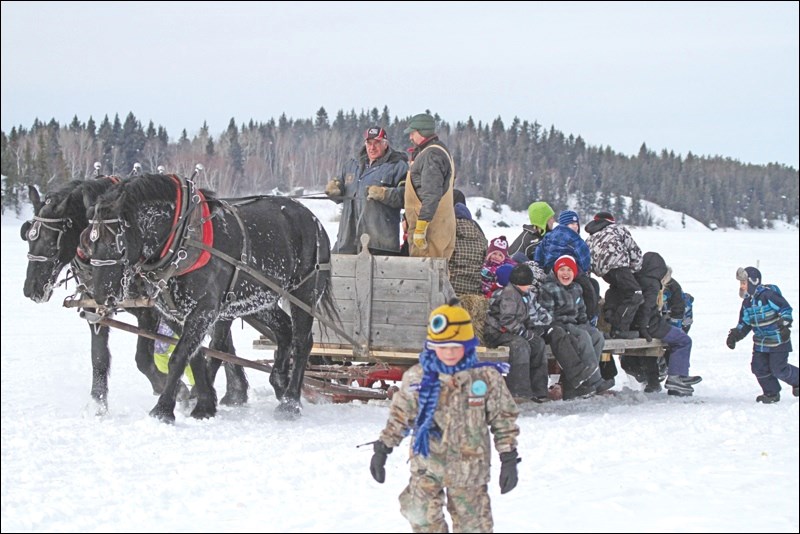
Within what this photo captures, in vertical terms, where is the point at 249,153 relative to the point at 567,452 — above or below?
above

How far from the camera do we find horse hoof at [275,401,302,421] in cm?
756

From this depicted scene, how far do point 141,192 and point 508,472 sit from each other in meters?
4.08

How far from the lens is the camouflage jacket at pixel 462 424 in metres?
4.08

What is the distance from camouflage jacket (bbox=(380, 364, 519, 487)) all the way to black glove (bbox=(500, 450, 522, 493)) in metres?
0.05

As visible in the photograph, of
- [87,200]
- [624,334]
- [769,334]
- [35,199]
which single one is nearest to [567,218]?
[624,334]

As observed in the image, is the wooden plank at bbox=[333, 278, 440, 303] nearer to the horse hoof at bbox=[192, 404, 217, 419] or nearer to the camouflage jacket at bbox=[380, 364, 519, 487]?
the horse hoof at bbox=[192, 404, 217, 419]

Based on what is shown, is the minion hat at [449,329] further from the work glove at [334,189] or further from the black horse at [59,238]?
the work glove at [334,189]

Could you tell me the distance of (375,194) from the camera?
8.45 meters

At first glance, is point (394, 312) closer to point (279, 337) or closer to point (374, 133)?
point (279, 337)

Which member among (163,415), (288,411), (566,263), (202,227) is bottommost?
(288,411)

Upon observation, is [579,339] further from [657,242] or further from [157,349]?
[657,242]

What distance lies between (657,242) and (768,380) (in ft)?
112

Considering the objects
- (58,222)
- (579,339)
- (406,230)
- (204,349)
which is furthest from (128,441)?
(579,339)

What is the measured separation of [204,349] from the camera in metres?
7.43
